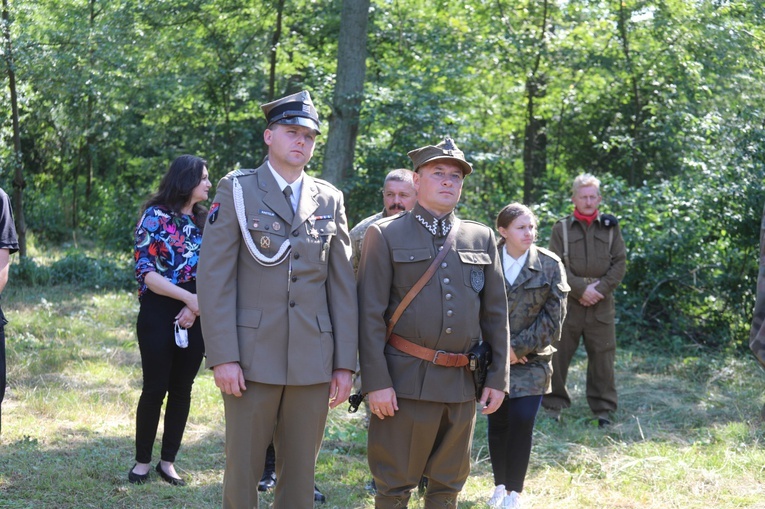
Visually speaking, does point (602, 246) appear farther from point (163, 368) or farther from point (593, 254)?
point (163, 368)

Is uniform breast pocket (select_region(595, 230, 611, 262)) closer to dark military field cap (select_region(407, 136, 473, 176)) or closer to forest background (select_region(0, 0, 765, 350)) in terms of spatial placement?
forest background (select_region(0, 0, 765, 350))

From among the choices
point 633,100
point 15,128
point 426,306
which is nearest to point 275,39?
point 15,128

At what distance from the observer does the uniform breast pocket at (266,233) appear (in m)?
3.70

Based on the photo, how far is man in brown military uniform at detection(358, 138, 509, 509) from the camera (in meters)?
3.85

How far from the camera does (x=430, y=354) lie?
388cm

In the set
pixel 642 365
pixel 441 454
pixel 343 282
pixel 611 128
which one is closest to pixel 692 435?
pixel 642 365

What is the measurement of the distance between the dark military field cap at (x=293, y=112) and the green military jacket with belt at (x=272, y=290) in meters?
0.26

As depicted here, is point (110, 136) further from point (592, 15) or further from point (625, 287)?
point (625, 287)

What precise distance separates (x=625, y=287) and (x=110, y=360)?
251 inches

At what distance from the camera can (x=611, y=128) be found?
1434 cm

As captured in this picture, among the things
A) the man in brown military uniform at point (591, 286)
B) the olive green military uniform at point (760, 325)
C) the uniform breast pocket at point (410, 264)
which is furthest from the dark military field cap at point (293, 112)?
the man in brown military uniform at point (591, 286)

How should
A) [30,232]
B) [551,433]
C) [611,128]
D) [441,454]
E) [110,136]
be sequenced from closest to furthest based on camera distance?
[441,454]
[551,433]
[611,128]
[30,232]
[110,136]

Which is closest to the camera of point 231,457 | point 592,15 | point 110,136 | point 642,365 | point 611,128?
point 231,457

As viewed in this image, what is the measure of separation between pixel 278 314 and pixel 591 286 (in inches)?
172
